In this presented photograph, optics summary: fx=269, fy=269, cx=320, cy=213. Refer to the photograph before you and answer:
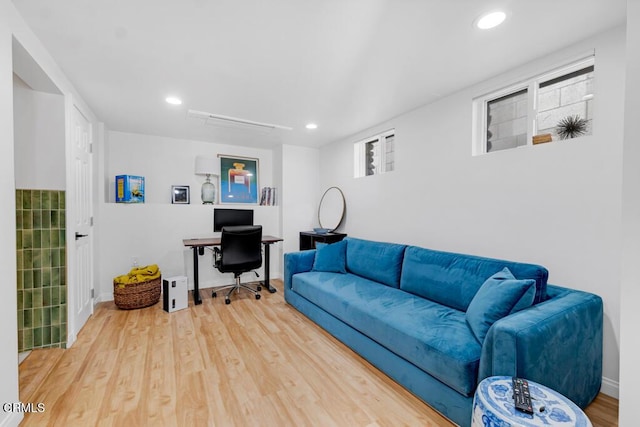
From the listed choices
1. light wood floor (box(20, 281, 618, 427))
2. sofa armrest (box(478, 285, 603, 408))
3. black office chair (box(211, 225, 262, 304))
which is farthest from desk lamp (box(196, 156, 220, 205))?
sofa armrest (box(478, 285, 603, 408))

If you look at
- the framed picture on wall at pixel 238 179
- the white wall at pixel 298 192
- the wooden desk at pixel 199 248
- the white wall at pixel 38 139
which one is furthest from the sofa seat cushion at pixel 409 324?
the white wall at pixel 38 139

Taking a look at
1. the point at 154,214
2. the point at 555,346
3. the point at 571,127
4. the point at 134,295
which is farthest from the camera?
the point at 154,214

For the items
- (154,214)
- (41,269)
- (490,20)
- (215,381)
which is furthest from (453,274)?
(154,214)

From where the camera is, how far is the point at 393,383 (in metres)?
1.89

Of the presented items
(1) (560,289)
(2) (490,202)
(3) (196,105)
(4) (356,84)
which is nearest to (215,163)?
(3) (196,105)

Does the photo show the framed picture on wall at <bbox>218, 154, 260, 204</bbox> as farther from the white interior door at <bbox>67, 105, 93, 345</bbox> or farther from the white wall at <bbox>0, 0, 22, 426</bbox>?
the white wall at <bbox>0, 0, 22, 426</bbox>

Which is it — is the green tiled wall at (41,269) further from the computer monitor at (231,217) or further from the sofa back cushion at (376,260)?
the sofa back cushion at (376,260)

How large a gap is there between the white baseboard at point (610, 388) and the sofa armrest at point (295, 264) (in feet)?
8.74

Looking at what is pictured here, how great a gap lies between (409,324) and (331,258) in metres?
1.58

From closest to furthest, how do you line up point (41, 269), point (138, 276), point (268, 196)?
point (41, 269) → point (138, 276) → point (268, 196)

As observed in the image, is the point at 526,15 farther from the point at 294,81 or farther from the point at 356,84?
the point at 294,81

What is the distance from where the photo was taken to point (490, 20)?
1634 mm

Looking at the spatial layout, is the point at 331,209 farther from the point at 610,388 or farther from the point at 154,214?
the point at 610,388

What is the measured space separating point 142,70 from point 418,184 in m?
2.83
